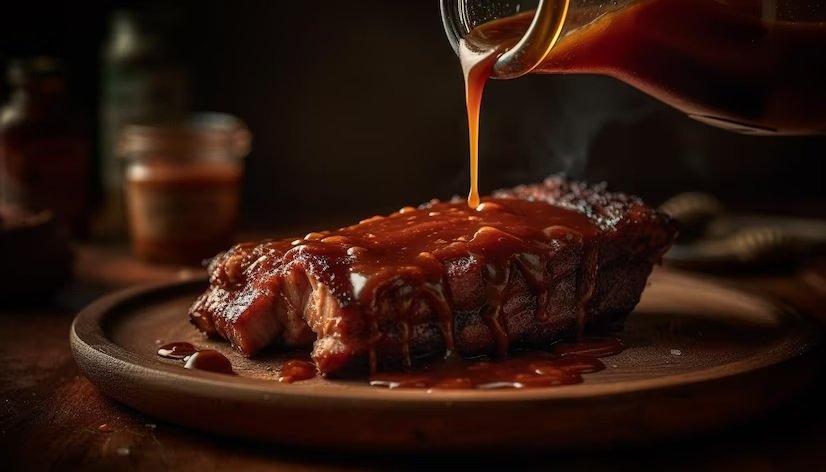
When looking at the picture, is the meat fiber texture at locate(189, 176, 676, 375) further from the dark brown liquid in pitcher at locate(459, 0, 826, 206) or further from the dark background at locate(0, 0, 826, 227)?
the dark background at locate(0, 0, 826, 227)

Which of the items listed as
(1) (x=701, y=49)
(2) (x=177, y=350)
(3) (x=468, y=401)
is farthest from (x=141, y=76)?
(3) (x=468, y=401)

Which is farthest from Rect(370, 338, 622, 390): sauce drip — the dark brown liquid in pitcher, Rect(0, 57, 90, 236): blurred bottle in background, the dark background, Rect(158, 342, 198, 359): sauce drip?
the dark background

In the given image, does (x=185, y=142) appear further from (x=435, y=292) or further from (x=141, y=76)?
(x=435, y=292)

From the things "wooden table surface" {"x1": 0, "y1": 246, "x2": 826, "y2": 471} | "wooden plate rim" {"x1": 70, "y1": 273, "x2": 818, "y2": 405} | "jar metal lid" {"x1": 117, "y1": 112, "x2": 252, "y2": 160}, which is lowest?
"wooden table surface" {"x1": 0, "y1": 246, "x2": 826, "y2": 471}

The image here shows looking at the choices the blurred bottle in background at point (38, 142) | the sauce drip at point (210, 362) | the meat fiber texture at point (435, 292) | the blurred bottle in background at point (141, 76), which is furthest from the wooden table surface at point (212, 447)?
the blurred bottle in background at point (141, 76)

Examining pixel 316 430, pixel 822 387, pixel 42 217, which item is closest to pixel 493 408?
pixel 316 430

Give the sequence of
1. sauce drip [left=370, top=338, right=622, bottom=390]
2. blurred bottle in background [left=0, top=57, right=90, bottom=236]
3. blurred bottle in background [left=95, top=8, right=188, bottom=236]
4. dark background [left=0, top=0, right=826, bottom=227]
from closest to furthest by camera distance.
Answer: sauce drip [left=370, top=338, right=622, bottom=390], blurred bottle in background [left=0, top=57, right=90, bottom=236], blurred bottle in background [left=95, top=8, right=188, bottom=236], dark background [left=0, top=0, right=826, bottom=227]

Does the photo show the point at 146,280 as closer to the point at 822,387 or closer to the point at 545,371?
the point at 545,371
